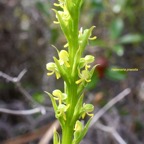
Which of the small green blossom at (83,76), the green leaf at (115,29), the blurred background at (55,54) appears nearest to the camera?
the small green blossom at (83,76)

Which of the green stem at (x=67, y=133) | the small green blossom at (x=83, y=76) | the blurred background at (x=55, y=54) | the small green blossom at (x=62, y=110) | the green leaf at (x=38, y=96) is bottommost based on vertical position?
the green leaf at (x=38, y=96)

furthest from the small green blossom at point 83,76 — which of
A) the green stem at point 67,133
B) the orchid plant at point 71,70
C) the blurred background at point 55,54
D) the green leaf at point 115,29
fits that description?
the green leaf at point 115,29

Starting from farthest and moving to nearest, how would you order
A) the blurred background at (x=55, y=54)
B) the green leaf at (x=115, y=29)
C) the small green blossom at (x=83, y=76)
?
the green leaf at (x=115, y=29) → the blurred background at (x=55, y=54) → the small green blossom at (x=83, y=76)

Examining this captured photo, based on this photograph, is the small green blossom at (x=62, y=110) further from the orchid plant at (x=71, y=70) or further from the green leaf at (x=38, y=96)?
the green leaf at (x=38, y=96)

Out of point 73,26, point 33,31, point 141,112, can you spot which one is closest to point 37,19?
point 33,31

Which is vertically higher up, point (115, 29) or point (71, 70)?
point (71, 70)

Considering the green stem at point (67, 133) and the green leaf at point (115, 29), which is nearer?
the green stem at point (67, 133)

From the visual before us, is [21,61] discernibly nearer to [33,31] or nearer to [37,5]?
[33,31]

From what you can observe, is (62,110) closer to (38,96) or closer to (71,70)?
(71,70)

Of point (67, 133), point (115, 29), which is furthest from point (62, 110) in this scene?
point (115, 29)
